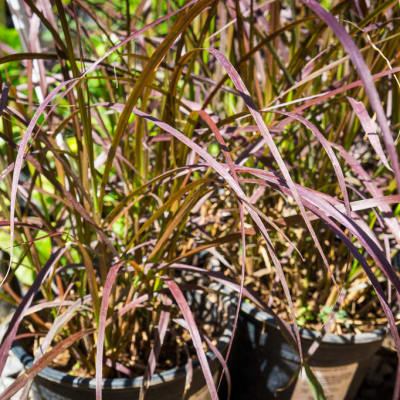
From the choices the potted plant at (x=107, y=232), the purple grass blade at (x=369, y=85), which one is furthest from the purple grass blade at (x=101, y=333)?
the purple grass blade at (x=369, y=85)

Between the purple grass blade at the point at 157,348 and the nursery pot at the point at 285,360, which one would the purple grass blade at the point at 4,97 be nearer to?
the purple grass blade at the point at 157,348

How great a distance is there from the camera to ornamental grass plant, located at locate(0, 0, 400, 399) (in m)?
0.50

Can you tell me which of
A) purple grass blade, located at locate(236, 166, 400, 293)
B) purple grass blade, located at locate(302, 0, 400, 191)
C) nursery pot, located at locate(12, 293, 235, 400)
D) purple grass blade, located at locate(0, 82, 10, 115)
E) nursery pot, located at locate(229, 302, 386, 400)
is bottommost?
nursery pot, located at locate(229, 302, 386, 400)

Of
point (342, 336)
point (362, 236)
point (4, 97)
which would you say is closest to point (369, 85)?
point (362, 236)

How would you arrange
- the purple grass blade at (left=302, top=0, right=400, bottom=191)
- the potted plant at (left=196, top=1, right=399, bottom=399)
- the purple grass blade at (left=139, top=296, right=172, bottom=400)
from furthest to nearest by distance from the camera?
the potted plant at (left=196, top=1, right=399, bottom=399) → the purple grass blade at (left=139, top=296, right=172, bottom=400) → the purple grass blade at (left=302, top=0, right=400, bottom=191)

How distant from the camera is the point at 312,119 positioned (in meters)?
0.83

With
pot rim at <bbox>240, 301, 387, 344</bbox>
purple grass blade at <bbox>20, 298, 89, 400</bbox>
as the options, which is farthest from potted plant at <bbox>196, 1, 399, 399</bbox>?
purple grass blade at <bbox>20, 298, 89, 400</bbox>

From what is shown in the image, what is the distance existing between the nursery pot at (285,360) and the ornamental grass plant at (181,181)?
→ 5 cm

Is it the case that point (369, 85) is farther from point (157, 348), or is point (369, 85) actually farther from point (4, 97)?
point (157, 348)

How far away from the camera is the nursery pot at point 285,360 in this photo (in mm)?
879

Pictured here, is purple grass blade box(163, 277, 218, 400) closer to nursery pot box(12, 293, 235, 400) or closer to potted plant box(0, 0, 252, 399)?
potted plant box(0, 0, 252, 399)

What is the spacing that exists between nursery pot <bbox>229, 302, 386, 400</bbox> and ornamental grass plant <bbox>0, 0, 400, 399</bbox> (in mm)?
52

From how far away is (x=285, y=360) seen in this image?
940 millimetres

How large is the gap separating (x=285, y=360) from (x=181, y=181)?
1.54 ft
